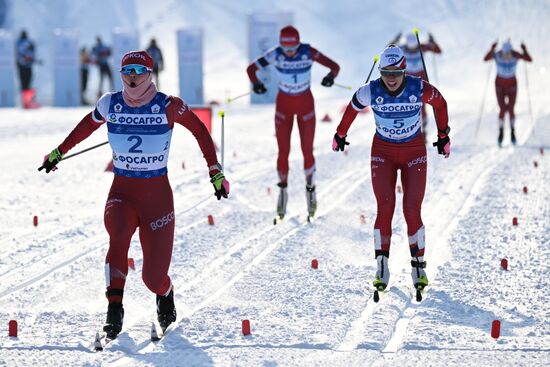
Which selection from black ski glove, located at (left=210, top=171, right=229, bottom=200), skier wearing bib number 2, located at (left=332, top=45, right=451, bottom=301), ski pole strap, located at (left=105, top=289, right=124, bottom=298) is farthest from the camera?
skier wearing bib number 2, located at (left=332, top=45, right=451, bottom=301)

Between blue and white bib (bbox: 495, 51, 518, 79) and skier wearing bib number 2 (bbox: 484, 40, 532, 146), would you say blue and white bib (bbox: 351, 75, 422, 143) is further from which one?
blue and white bib (bbox: 495, 51, 518, 79)

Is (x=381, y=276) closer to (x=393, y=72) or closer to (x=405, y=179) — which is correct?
(x=405, y=179)

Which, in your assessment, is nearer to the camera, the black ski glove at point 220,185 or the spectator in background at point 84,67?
the black ski glove at point 220,185

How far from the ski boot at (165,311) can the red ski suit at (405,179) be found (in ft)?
6.30

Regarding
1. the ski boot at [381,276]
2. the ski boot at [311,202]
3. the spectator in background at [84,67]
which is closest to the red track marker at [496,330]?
the ski boot at [381,276]

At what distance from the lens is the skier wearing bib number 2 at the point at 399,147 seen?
834cm

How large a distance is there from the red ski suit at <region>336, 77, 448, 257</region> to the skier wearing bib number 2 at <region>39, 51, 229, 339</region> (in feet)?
5.41

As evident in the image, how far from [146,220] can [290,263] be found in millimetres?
2592

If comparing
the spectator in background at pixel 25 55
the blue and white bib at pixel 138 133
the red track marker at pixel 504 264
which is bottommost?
the red track marker at pixel 504 264

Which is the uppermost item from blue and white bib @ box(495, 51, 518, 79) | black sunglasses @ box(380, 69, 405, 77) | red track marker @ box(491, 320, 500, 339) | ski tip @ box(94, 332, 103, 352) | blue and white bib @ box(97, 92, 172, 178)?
blue and white bib @ box(495, 51, 518, 79)

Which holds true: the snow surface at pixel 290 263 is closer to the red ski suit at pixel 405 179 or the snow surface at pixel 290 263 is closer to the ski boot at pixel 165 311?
the ski boot at pixel 165 311

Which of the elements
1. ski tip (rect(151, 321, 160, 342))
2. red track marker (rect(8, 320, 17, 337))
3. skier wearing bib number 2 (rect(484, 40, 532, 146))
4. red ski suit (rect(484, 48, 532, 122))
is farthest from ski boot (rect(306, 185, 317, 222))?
red ski suit (rect(484, 48, 532, 122))

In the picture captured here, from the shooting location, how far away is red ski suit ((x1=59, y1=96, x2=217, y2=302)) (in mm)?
7195

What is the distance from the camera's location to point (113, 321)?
23.2ft
